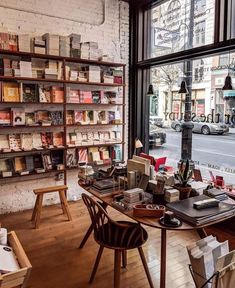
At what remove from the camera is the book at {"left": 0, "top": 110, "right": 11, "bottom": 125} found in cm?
379

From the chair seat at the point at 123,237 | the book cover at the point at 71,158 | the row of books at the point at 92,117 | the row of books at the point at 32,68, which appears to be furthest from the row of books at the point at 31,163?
the chair seat at the point at 123,237

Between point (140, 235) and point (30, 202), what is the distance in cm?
251

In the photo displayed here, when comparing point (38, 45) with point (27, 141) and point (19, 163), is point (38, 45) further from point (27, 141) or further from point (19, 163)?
point (19, 163)

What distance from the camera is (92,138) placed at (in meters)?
4.60

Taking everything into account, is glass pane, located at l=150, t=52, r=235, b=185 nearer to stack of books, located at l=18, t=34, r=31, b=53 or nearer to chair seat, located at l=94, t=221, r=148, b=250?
chair seat, located at l=94, t=221, r=148, b=250

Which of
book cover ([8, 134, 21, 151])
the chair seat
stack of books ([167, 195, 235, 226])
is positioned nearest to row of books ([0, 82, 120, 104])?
book cover ([8, 134, 21, 151])

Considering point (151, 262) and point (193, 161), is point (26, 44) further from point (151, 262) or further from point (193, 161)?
point (151, 262)

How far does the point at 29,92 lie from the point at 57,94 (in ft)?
1.30

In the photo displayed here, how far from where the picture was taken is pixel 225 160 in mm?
3736

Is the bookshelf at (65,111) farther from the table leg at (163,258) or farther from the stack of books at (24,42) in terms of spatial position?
the table leg at (163,258)

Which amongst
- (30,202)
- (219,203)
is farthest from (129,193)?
(30,202)

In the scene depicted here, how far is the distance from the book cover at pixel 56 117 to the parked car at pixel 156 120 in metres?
1.64

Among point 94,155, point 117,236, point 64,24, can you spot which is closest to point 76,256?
point 117,236

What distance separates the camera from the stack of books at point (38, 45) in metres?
3.91
